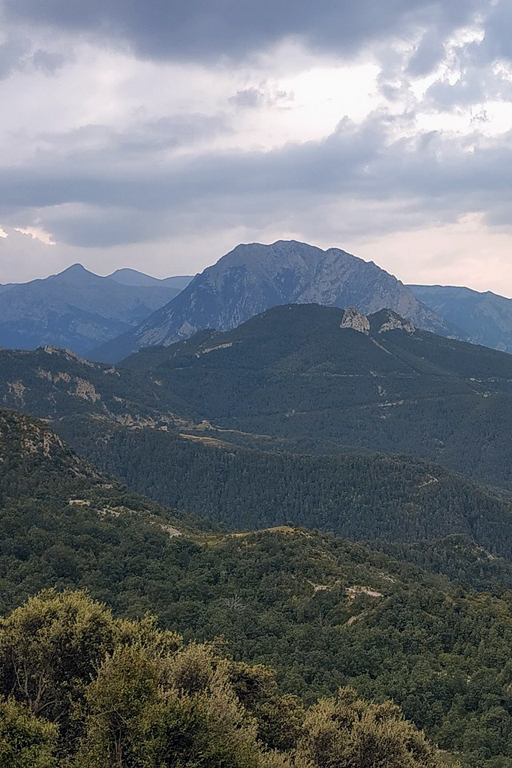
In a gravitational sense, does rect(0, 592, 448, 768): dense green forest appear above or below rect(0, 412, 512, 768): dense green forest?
above

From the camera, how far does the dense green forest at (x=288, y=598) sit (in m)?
58.6

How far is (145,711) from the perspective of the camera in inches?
1156

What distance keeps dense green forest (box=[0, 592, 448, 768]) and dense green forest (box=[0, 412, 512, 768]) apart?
1436cm

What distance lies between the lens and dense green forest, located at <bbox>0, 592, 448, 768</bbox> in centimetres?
2917

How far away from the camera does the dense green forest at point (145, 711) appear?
95.7 feet

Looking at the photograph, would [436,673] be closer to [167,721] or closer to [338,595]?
[338,595]

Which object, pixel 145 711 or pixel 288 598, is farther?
pixel 288 598

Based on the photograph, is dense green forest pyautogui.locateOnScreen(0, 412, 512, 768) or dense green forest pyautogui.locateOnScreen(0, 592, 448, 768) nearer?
dense green forest pyautogui.locateOnScreen(0, 592, 448, 768)

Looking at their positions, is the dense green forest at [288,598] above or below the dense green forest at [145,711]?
below

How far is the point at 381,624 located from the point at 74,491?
5146 centimetres

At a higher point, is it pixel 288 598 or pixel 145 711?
pixel 145 711

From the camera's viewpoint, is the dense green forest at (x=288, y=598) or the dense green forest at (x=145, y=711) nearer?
the dense green forest at (x=145, y=711)

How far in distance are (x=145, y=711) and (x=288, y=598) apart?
50.1m

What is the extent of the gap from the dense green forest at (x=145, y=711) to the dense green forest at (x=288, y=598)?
1436 centimetres
